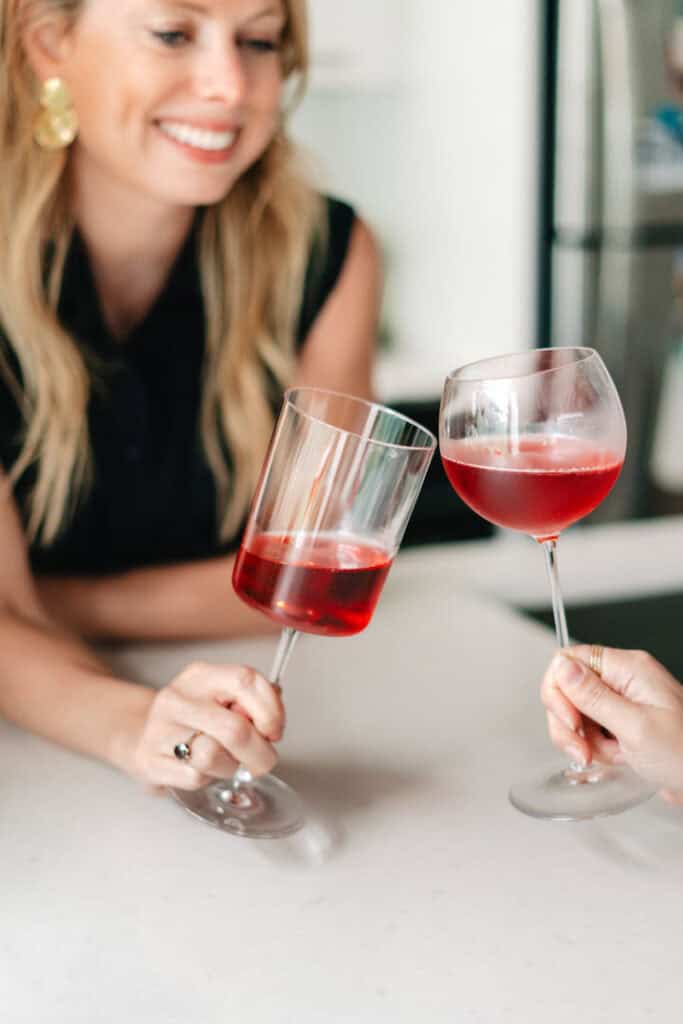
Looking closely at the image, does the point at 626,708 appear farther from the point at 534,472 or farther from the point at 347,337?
the point at 347,337

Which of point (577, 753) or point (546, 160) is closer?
point (577, 753)

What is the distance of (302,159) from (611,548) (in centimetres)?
64

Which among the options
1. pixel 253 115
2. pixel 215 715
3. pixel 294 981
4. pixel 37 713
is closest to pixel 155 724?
pixel 215 715

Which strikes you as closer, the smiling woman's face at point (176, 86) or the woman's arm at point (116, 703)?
the woman's arm at point (116, 703)

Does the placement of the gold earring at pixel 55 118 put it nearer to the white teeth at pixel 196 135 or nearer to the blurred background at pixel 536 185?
the white teeth at pixel 196 135

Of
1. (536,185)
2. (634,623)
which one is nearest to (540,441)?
(634,623)

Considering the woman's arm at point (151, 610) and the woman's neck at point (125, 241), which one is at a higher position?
the woman's neck at point (125, 241)

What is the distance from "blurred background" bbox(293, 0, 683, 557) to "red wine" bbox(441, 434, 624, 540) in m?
2.10

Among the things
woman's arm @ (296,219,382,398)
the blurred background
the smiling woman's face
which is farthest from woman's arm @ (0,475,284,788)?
the blurred background

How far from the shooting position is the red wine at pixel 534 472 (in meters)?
0.91

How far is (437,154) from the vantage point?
11.4 ft

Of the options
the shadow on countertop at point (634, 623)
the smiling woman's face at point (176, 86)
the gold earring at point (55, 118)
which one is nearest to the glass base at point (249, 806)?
the shadow on countertop at point (634, 623)

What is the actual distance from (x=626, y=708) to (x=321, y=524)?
0.24 m

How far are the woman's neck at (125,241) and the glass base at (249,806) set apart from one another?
0.77 m
